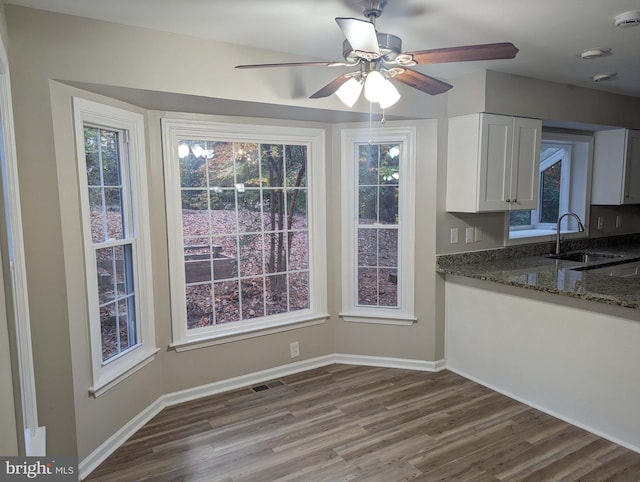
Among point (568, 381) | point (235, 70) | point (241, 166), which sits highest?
point (235, 70)

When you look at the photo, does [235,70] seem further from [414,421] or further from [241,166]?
[414,421]

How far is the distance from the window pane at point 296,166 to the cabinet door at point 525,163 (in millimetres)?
1684

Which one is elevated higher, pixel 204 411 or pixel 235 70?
pixel 235 70

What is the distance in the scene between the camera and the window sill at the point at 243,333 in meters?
3.11

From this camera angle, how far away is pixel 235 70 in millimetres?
2586

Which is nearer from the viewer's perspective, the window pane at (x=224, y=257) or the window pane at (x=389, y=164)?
the window pane at (x=224, y=257)

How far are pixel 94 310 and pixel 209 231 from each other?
100 centimetres

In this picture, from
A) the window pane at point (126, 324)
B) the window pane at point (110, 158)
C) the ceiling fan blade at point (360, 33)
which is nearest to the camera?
the ceiling fan blade at point (360, 33)

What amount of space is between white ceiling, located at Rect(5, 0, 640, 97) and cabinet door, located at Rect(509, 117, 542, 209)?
61 centimetres

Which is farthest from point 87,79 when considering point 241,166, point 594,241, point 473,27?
point 594,241

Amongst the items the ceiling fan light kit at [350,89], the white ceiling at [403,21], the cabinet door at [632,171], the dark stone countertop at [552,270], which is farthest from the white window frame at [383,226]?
the cabinet door at [632,171]

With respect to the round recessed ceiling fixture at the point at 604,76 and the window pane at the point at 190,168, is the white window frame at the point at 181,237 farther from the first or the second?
the round recessed ceiling fixture at the point at 604,76

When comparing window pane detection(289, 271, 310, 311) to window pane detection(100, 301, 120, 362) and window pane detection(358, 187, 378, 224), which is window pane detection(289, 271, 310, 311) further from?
window pane detection(100, 301, 120, 362)

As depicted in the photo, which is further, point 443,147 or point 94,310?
point 443,147
